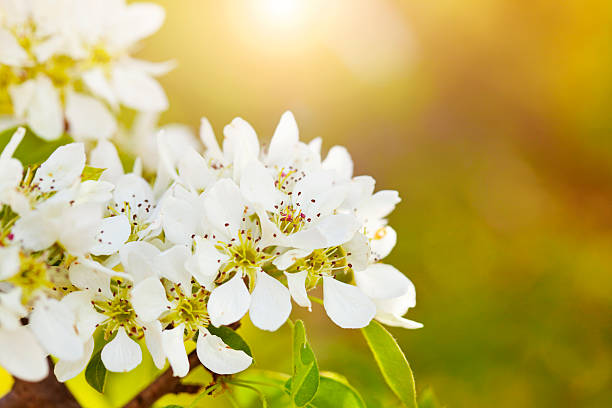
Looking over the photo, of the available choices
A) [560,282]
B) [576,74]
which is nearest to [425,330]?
[560,282]

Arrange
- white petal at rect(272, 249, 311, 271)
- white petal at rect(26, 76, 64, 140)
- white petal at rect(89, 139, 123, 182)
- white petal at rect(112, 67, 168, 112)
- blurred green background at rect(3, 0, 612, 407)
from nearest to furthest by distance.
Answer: white petal at rect(272, 249, 311, 271), white petal at rect(89, 139, 123, 182), white petal at rect(26, 76, 64, 140), white petal at rect(112, 67, 168, 112), blurred green background at rect(3, 0, 612, 407)

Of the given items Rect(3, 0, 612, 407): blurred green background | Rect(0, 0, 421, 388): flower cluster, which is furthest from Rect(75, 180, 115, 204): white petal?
Rect(3, 0, 612, 407): blurred green background

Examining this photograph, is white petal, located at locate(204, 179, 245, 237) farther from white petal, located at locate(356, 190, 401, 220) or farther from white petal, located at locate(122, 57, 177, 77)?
white petal, located at locate(122, 57, 177, 77)

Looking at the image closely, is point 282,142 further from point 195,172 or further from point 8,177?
point 8,177

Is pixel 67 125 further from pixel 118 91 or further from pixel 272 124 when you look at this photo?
pixel 272 124

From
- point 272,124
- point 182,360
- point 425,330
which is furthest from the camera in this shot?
point 272,124

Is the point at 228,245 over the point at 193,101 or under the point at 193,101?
over

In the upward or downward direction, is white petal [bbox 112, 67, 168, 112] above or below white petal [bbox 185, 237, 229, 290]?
below
